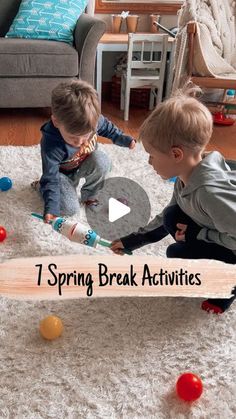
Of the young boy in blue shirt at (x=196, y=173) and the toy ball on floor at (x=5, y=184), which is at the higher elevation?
the young boy in blue shirt at (x=196, y=173)

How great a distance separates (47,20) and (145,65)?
680 mm

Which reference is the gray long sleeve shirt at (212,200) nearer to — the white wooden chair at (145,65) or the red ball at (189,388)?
the red ball at (189,388)

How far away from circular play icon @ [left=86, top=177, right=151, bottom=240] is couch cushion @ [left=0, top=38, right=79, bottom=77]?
102 cm

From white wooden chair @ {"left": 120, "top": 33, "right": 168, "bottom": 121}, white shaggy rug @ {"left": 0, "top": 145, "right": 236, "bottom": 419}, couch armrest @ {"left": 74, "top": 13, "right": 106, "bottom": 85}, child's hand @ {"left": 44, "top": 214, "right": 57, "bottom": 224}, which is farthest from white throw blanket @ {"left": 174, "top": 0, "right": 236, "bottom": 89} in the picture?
white shaggy rug @ {"left": 0, "top": 145, "right": 236, "bottom": 419}

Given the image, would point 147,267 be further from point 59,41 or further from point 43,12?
point 43,12

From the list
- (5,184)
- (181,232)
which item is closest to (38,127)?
(5,184)

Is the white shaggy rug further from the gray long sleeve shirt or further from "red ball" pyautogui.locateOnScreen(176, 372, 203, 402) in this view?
the gray long sleeve shirt

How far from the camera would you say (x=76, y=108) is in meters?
1.34

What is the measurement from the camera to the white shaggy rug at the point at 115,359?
3.05 ft

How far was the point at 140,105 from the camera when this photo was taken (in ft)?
10.3

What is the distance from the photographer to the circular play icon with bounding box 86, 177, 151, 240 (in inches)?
59.8
